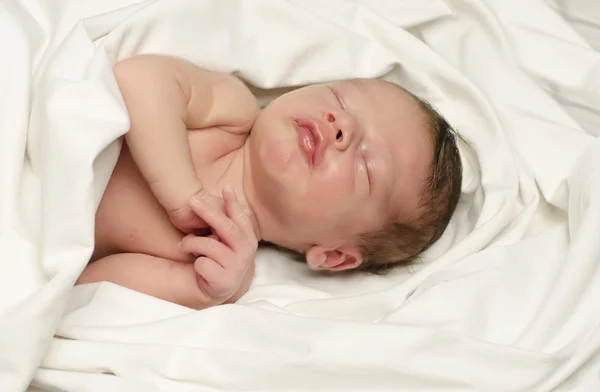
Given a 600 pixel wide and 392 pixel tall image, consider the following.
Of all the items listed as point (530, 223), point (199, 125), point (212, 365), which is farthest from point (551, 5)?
point (212, 365)

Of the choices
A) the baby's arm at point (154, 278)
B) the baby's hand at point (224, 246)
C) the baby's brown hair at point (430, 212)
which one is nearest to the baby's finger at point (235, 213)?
the baby's hand at point (224, 246)

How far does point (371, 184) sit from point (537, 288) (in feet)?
1.09

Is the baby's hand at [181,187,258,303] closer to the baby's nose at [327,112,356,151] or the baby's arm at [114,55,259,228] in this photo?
the baby's arm at [114,55,259,228]

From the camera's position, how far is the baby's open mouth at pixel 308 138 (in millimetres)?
1167

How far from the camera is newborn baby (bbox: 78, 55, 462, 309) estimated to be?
3.62 ft

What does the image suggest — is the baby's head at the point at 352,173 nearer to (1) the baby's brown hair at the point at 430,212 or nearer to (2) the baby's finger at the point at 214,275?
(1) the baby's brown hair at the point at 430,212

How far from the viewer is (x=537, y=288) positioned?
3.84ft

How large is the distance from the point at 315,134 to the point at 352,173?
9 cm

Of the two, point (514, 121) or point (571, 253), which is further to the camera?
point (514, 121)

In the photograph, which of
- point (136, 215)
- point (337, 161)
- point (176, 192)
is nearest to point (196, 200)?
point (176, 192)

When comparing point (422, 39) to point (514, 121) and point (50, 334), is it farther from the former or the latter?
point (50, 334)

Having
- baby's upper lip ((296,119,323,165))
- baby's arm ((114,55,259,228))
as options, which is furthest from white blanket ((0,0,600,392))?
baby's upper lip ((296,119,323,165))

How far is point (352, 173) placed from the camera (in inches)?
46.4

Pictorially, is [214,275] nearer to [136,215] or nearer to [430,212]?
[136,215]
